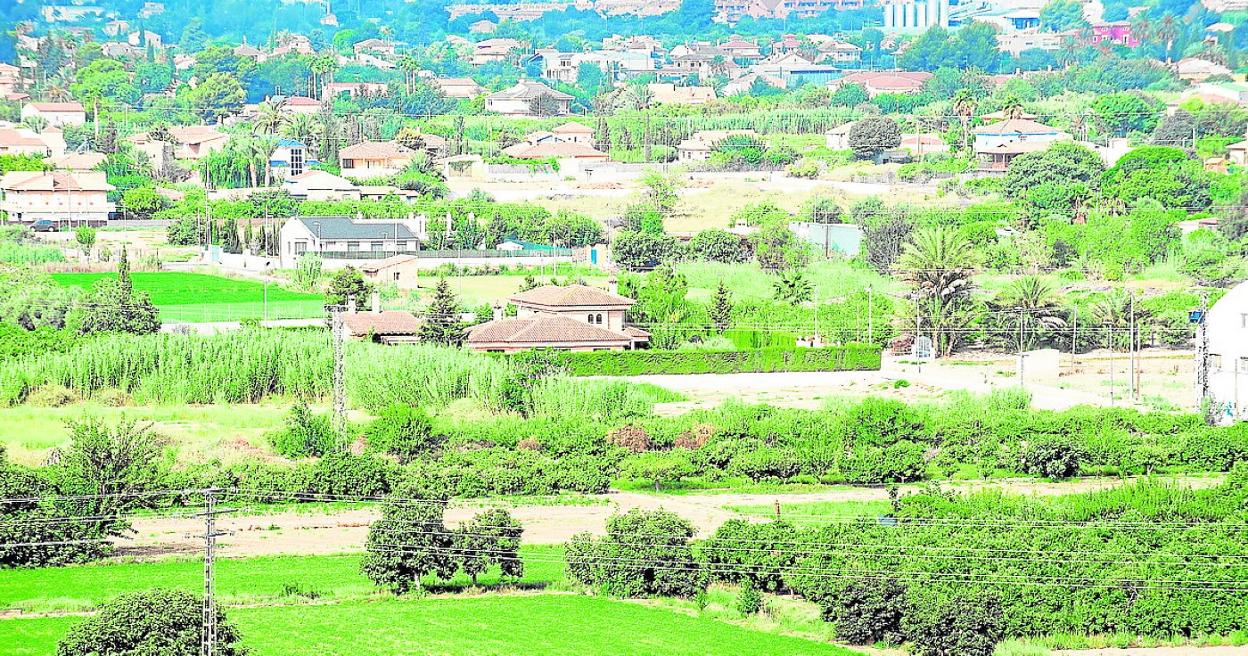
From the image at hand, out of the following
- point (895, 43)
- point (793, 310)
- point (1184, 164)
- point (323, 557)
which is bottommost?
point (323, 557)

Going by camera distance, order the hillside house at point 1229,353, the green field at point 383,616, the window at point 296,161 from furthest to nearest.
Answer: the window at point 296,161
the hillside house at point 1229,353
the green field at point 383,616

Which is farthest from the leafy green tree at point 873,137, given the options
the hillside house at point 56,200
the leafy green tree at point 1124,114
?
the hillside house at point 56,200

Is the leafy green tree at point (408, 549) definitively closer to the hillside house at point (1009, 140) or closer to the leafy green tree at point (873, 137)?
the hillside house at point (1009, 140)

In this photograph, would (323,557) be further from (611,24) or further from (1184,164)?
(611,24)

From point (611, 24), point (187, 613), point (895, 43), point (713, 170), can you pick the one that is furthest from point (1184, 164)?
point (611, 24)

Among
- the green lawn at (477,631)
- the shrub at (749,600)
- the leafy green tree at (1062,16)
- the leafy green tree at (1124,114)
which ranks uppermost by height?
the leafy green tree at (1062,16)

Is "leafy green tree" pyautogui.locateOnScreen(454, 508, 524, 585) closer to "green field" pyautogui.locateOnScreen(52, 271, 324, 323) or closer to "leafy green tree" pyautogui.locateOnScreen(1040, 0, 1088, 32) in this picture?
"green field" pyautogui.locateOnScreen(52, 271, 324, 323)
